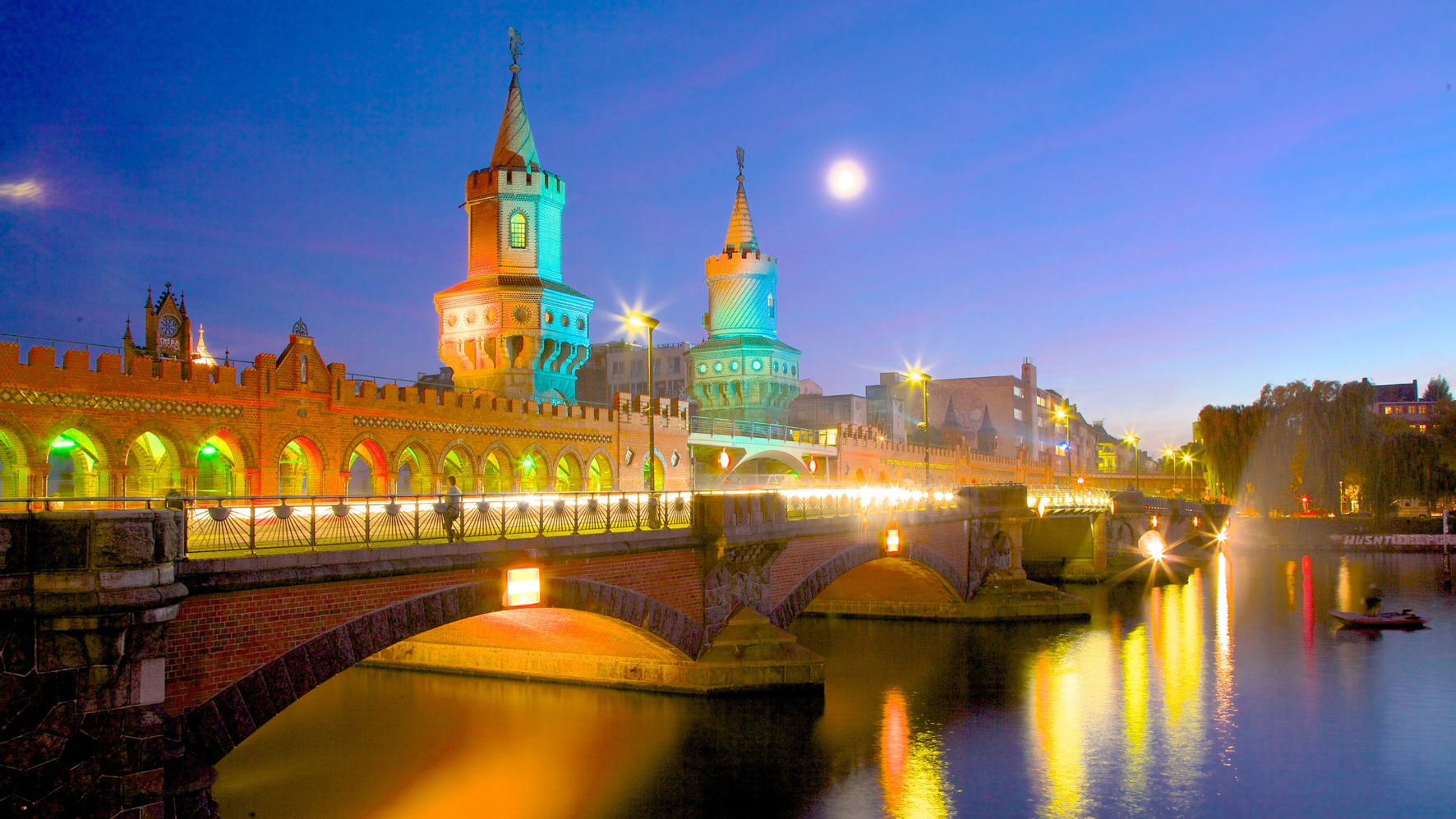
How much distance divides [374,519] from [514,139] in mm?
38070

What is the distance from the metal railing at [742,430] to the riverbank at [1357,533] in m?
46.3

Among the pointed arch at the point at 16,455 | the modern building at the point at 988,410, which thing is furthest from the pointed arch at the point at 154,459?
the modern building at the point at 988,410

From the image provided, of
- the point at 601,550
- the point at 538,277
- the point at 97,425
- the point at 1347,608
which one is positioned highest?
the point at 538,277

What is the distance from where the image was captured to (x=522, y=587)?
62.5 ft

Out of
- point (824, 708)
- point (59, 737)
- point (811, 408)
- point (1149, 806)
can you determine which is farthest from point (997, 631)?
point (811, 408)

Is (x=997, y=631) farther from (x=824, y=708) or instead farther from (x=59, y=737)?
(x=59, y=737)

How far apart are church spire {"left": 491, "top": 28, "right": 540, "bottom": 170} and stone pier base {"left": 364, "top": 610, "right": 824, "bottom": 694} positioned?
28289mm

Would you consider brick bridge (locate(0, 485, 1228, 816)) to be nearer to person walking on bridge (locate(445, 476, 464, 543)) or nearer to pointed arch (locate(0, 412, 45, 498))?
person walking on bridge (locate(445, 476, 464, 543))

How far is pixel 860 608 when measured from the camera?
4497 cm

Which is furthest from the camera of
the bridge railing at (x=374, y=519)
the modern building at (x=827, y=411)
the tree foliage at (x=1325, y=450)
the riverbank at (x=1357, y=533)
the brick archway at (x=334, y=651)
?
the modern building at (x=827, y=411)

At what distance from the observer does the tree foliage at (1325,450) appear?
77.8 meters

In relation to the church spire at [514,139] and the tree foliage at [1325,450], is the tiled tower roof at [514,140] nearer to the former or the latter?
the church spire at [514,139]

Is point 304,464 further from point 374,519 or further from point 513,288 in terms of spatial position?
point 374,519

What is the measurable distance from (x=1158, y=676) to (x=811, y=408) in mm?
75801
